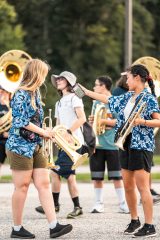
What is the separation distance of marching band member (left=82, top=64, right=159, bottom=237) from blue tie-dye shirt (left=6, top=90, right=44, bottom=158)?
85cm

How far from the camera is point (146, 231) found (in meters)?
9.08

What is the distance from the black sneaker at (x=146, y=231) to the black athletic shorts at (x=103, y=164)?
240 cm

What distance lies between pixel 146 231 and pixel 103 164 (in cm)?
250

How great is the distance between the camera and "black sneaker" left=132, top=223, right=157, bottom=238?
356 inches

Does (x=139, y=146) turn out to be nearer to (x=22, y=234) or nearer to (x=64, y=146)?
(x=64, y=146)

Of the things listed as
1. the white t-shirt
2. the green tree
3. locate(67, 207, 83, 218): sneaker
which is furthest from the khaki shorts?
the green tree

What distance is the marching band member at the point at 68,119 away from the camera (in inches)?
413

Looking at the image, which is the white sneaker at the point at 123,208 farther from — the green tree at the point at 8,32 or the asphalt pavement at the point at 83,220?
the green tree at the point at 8,32

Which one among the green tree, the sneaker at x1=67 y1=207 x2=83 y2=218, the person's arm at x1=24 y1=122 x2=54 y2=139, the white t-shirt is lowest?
the sneaker at x1=67 y1=207 x2=83 y2=218

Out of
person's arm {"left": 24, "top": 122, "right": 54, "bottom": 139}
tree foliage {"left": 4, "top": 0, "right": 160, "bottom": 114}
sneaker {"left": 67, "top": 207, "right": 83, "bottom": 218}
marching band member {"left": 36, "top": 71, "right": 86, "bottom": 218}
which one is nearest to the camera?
person's arm {"left": 24, "top": 122, "right": 54, "bottom": 139}

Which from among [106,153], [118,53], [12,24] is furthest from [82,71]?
[106,153]

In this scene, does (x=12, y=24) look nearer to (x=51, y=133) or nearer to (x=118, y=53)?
(x=118, y=53)

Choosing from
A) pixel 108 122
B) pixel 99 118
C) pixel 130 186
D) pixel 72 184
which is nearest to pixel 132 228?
pixel 130 186

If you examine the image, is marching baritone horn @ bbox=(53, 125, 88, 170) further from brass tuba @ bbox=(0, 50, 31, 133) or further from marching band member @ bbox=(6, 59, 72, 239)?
brass tuba @ bbox=(0, 50, 31, 133)
